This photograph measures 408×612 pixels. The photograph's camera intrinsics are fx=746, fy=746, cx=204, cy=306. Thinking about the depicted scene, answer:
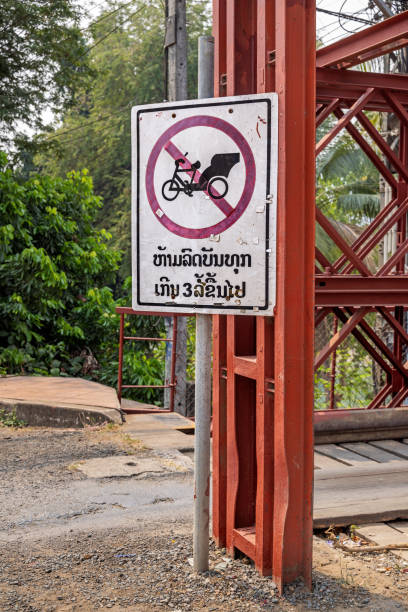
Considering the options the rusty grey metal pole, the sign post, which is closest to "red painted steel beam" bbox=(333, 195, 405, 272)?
the rusty grey metal pole

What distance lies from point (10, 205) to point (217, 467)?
10.2 m

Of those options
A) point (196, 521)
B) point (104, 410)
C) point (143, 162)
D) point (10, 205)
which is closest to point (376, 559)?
point (196, 521)

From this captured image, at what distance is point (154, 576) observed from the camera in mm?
3836

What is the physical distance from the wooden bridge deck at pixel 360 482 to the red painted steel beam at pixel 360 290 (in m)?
1.36

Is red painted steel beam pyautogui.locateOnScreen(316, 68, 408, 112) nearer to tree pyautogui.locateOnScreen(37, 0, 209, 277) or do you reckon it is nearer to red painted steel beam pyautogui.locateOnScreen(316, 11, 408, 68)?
red painted steel beam pyautogui.locateOnScreen(316, 11, 408, 68)

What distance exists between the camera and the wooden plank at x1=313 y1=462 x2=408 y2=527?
15.8 feet

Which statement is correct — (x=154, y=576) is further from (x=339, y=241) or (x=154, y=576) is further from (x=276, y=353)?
(x=339, y=241)

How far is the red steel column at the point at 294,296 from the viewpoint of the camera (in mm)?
3566

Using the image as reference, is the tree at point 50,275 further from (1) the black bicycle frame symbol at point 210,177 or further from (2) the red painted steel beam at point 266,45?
(2) the red painted steel beam at point 266,45

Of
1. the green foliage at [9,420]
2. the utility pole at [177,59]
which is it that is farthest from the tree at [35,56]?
the green foliage at [9,420]

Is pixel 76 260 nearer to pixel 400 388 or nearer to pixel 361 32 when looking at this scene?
pixel 400 388

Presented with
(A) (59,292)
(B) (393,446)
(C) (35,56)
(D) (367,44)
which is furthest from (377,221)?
(C) (35,56)

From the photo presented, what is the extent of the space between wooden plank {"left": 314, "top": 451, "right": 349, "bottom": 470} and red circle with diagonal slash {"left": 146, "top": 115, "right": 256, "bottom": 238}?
325 centimetres

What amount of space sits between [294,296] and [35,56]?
1500cm
